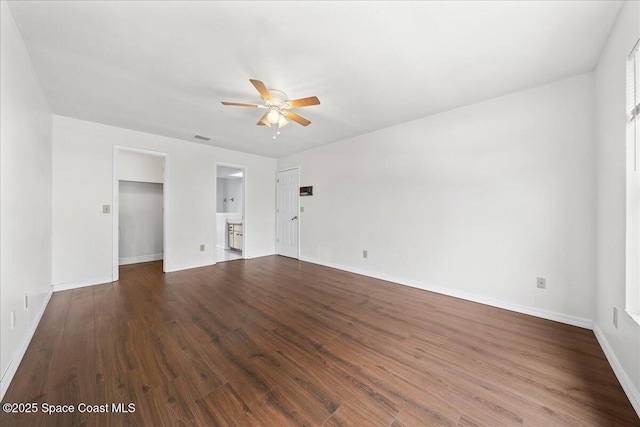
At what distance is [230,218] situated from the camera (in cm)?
655

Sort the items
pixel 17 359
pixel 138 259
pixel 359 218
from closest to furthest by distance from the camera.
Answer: pixel 17 359 → pixel 359 218 → pixel 138 259

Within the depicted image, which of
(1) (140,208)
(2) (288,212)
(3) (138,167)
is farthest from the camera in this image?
(2) (288,212)

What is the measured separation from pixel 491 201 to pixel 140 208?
21.8 feet

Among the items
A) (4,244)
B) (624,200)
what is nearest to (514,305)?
(624,200)

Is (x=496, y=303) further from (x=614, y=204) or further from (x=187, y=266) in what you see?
(x=187, y=266)

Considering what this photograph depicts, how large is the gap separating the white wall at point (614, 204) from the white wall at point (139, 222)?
699 cm

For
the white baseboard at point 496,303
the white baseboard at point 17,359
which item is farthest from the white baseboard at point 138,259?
the white baseboard at point 496,303

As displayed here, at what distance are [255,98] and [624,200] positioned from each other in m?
3.34

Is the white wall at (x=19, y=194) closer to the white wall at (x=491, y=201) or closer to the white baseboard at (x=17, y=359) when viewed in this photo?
the white baseboard at (x=17, y=359)

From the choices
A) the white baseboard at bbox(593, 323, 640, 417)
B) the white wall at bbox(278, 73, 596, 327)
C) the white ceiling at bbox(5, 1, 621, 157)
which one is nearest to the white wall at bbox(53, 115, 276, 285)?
the white ceiling at bbox(5, 1, 621, 157)

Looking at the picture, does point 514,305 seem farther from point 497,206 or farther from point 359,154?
point 359,154

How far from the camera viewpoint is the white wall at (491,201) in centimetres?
230

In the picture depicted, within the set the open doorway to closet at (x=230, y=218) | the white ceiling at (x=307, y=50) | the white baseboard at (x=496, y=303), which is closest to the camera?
the white ceiling at (x=307, y=50)

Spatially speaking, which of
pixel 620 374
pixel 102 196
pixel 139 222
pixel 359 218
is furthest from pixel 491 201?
pixel 139 222
